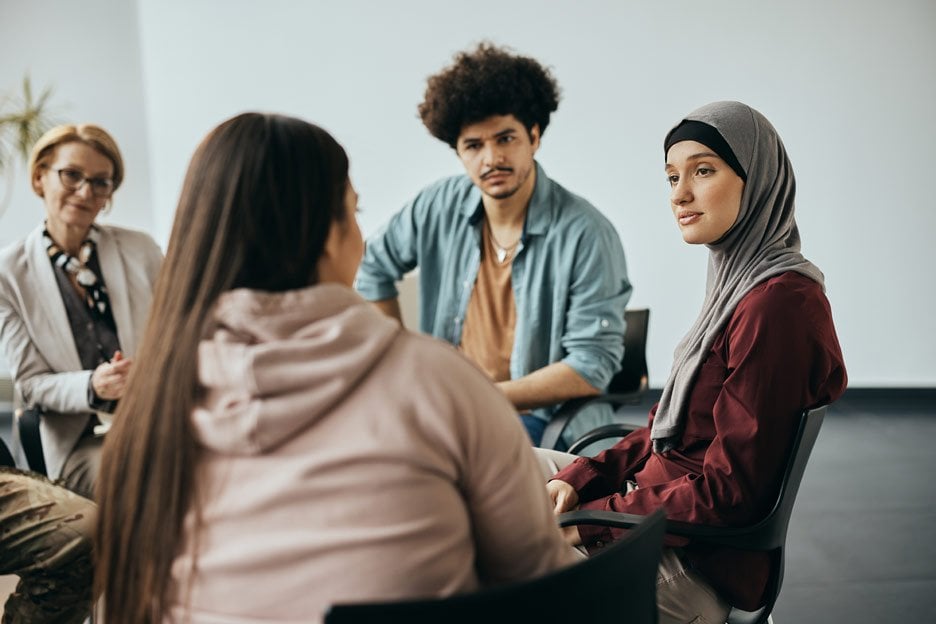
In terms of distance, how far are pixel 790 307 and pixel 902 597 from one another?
1.66m

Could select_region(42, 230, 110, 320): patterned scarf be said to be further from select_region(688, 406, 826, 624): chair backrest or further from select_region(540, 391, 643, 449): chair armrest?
select_region(688, 406, 826, 624): chair backrest

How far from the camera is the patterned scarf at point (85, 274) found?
2.44 metres

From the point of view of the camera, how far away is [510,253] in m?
2.61

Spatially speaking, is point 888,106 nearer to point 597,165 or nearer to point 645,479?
point 597,165

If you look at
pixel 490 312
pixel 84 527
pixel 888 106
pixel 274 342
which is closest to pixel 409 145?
pixel 490 312

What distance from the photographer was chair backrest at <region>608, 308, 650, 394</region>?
2.69 meters

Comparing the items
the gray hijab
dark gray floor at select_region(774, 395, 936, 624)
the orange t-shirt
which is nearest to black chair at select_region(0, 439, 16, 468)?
the orange t-shirt

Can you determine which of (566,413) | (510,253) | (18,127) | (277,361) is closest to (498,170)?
(510,253)

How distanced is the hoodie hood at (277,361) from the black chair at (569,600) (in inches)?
8.2

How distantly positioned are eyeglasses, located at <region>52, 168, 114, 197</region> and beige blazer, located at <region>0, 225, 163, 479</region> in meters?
0.19

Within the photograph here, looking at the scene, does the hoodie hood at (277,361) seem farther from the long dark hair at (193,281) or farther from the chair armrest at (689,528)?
the chair armrest at (689,528)

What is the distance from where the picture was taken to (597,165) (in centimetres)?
442

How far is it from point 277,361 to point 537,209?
1776 mm

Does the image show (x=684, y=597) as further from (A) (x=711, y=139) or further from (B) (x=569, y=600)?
(A) (x=711, y=139)
